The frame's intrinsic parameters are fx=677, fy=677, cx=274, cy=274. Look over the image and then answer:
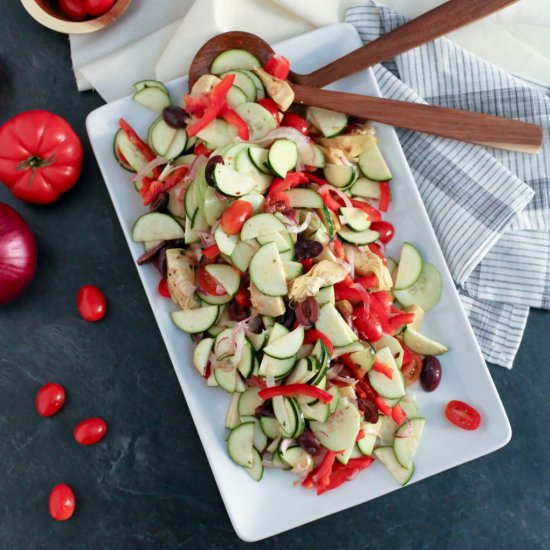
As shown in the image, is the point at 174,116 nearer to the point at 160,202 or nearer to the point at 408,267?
the point at 160,202

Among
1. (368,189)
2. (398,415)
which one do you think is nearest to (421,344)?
(398,415)

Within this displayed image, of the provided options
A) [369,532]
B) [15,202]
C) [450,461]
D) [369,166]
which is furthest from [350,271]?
[15,202]

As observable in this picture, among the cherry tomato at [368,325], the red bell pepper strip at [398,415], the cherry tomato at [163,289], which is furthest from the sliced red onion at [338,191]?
the red bell pepper strip at [398,415]

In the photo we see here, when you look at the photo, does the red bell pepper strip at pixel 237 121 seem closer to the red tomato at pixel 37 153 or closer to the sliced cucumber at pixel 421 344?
the red tomato at pixel 37 153

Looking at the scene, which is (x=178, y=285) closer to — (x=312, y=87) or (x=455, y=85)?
(x=312, y=87)

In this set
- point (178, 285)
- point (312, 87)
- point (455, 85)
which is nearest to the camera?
point (178, 285)

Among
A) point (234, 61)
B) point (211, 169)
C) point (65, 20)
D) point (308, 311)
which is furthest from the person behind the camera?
point (65, 20)

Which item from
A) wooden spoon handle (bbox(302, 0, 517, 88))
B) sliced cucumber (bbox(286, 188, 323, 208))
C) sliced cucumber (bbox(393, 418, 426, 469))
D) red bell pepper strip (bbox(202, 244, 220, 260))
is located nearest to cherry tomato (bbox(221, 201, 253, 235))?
red bell pepper strip (bbox(202, 244, 220, 260))
